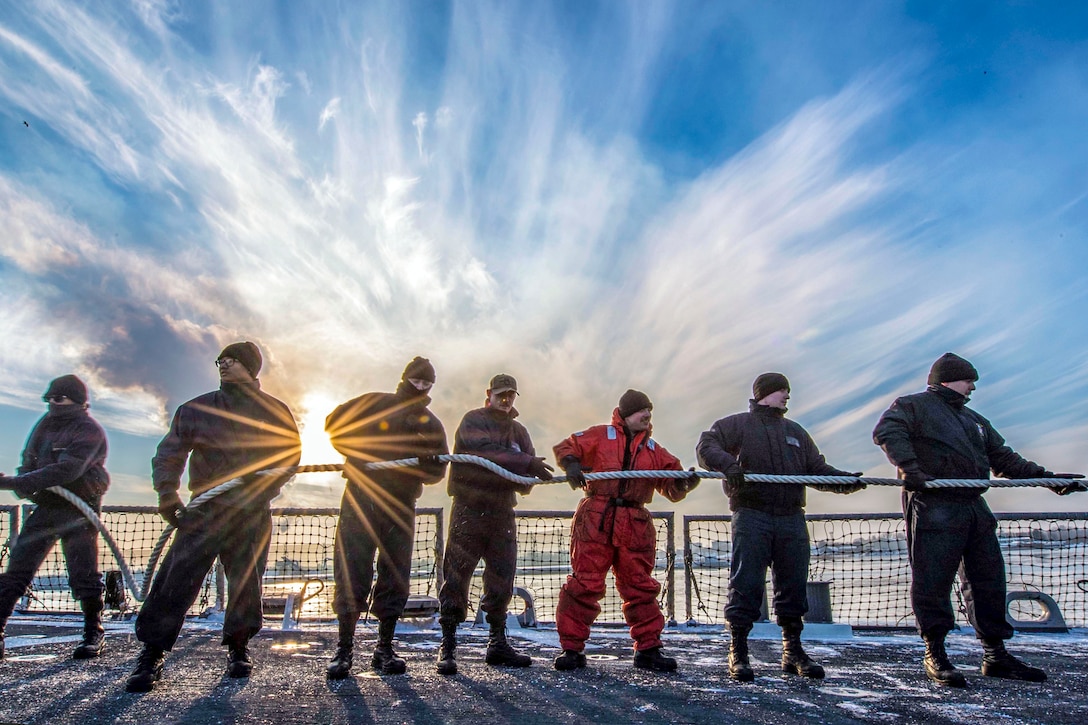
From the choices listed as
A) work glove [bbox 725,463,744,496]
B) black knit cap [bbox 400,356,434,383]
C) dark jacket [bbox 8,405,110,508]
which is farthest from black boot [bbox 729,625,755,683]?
dark jacket [bbox 8,405,110,508]

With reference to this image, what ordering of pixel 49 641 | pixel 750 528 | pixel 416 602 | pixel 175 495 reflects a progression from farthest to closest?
pixel 416 602 → pixel 49 641 → pixel 750 528 → pixel 175 495

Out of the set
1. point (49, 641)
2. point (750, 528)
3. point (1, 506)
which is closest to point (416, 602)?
point (49, 641)

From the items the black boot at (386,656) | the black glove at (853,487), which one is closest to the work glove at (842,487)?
the black glove at (853,487)

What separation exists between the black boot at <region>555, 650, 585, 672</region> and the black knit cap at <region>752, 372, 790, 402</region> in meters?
2.00

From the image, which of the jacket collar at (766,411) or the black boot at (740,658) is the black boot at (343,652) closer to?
the black boot at (740,658)

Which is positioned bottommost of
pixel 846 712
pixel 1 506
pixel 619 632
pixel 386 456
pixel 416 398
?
pixel 619 632

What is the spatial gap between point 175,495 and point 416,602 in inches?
116

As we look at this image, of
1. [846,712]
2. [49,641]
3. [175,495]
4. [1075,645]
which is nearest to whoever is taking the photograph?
[846,712]

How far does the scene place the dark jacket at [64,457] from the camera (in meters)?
4.30

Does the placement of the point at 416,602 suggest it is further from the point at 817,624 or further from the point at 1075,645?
the point at 1075,645

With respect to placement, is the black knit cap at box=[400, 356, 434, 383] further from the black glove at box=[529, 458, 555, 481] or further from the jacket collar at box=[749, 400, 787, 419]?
the jacket collar at box=[749, 400, 787, 419]

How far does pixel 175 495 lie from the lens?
3.64 meters

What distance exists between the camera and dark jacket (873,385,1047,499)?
4074mm

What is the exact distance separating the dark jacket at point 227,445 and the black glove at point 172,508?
1.8 inches
